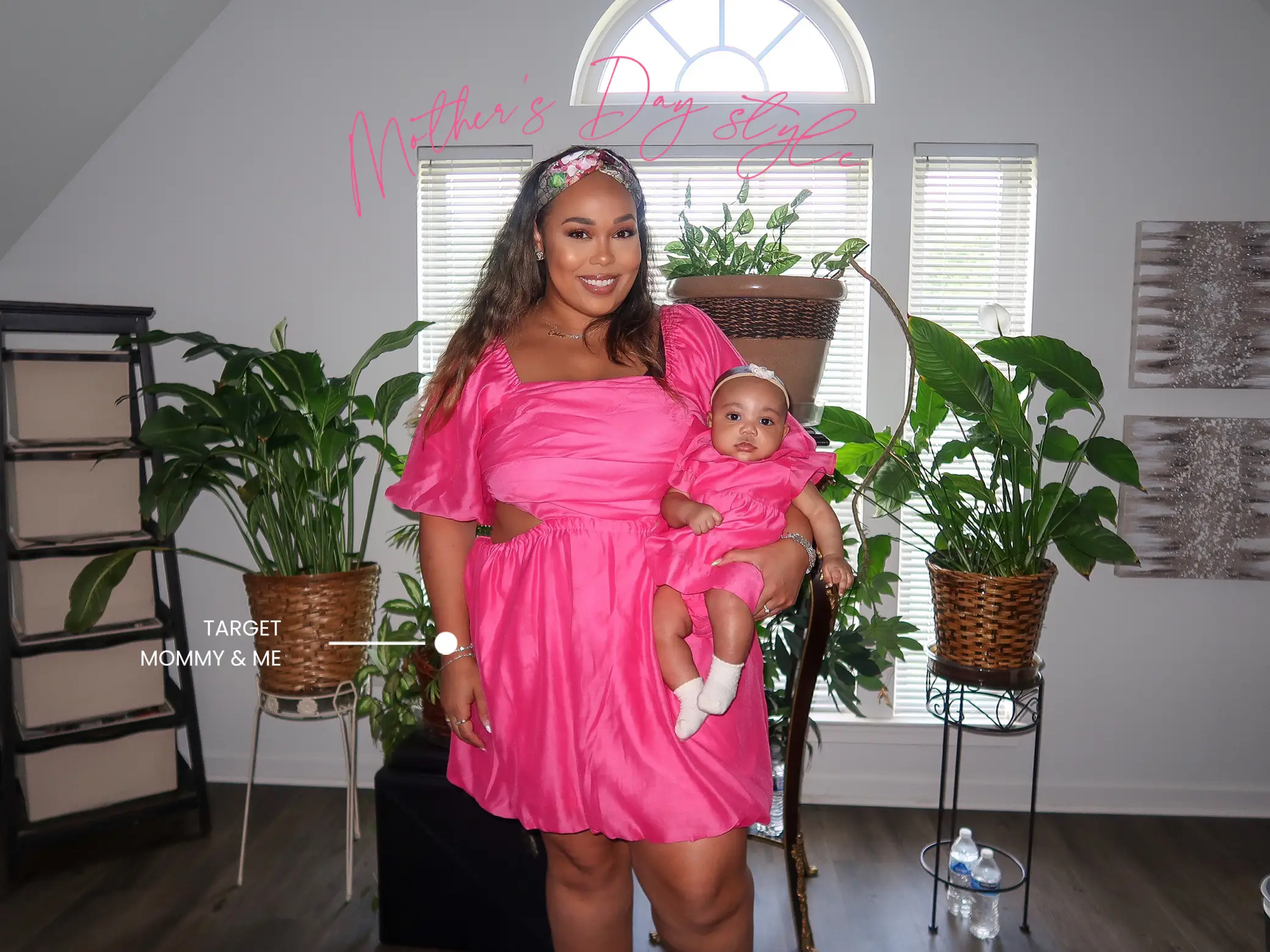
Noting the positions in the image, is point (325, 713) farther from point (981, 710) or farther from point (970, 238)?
point (970, 238)

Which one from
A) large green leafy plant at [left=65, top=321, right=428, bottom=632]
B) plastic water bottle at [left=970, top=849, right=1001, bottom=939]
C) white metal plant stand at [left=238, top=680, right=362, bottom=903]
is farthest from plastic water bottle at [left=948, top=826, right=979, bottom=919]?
large green leafy plant at [left=65, top=321, right=428, bottom=632]

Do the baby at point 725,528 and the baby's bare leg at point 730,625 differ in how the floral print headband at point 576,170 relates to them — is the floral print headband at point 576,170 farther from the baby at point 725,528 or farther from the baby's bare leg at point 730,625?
the baby's bare leg at point 730,625

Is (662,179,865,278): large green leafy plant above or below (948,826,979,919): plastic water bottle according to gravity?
above

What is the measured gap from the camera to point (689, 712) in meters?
1.23

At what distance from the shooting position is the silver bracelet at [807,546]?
136cm

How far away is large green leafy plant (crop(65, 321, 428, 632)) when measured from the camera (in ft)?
7.04

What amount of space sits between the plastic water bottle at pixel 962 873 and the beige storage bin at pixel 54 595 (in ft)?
7.37

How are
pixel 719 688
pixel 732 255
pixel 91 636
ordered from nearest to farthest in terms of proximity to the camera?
1. pixel 719 688
2. pixel 732 255
3. pixel 91 636

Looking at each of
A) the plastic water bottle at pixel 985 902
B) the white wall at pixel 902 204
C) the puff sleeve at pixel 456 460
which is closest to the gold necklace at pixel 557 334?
the puff sleeve at pixel 456 460

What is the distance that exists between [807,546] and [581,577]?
36cm

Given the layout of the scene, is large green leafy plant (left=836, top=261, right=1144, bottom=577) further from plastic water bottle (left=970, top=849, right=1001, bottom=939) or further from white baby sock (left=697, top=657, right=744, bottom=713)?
white baby sock (left=697, top=657, right=744, bottom=713)

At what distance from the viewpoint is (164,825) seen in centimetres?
262

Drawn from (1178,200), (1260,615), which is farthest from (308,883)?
(1178,200)

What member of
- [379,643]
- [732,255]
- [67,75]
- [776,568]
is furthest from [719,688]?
[67,75]
